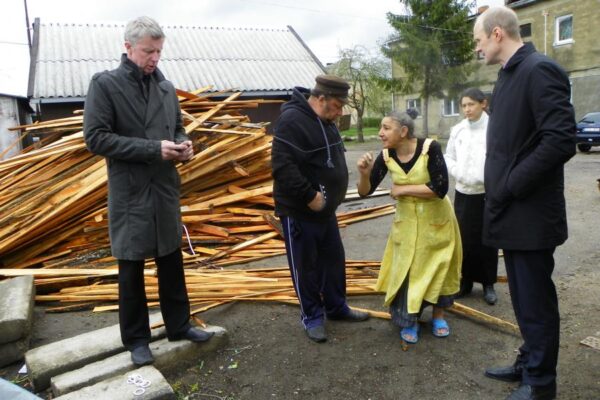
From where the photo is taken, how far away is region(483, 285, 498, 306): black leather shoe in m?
4.32

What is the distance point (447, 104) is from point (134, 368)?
98.6ft

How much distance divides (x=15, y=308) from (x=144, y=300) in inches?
50.2

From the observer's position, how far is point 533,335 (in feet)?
8.88

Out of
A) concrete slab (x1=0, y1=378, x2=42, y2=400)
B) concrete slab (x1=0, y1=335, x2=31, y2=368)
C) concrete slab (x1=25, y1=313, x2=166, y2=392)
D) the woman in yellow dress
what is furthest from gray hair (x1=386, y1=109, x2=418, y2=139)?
concrete slab (x1=0, y1=335, x2=31, y2=368)

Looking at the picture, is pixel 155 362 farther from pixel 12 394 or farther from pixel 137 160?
pixel 12 394

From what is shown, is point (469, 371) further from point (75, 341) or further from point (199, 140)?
point (199, 140)

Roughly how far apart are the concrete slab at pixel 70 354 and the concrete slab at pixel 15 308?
0.23 meters

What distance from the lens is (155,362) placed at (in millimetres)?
3275

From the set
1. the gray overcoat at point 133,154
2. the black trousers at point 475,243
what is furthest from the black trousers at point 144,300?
the black trousers at point 475,243

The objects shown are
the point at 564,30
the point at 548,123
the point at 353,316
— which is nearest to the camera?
the point at 548,123

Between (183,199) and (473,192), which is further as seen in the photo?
(183,199)

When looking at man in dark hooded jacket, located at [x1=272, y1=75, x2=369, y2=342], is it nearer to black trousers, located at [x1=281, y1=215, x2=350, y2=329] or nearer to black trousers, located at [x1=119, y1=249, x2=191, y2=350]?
black trousers, located at [x1=281, y1=215, x2=350, y2=329]

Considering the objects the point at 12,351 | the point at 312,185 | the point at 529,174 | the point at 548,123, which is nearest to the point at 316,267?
the point at 312,185

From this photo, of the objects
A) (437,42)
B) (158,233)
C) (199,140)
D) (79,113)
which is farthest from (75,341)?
(437,42)
